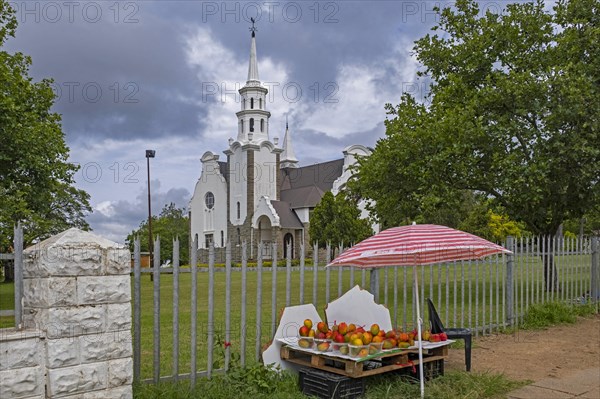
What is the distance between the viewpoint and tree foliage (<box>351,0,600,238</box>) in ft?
47.1

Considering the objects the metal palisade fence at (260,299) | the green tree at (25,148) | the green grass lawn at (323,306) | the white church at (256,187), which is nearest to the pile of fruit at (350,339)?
the metal palisade fence at (260,299)

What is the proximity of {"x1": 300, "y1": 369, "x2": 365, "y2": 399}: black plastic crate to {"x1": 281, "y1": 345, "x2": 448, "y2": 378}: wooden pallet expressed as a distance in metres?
0.09

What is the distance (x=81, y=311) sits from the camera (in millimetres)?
4867

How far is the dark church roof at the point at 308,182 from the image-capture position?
5300 centimetres

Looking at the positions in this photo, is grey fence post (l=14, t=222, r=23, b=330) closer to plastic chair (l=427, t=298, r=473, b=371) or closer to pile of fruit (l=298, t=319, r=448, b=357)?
pile of fruit (l=298, t=319, r=448, b=357)

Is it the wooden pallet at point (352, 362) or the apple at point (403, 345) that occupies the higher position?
the apple at point (403, 345)

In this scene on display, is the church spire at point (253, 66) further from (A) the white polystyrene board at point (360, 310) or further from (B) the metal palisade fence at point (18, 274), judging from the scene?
(B) the metal palisade fence at point (18, 274)

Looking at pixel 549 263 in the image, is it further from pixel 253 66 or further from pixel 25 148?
pixel 253 66

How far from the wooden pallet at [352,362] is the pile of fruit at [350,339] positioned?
0.10m

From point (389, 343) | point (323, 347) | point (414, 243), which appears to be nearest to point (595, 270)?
point (389, 343)

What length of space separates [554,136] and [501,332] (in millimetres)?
6487

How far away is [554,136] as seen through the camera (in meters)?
14.6

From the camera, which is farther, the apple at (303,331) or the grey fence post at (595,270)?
the grey fence post at (595,270)

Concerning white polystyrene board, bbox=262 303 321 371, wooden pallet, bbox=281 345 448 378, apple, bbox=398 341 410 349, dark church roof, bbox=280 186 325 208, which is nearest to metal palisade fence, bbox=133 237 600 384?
white polystyrene board, bbox=262 303 321 371
